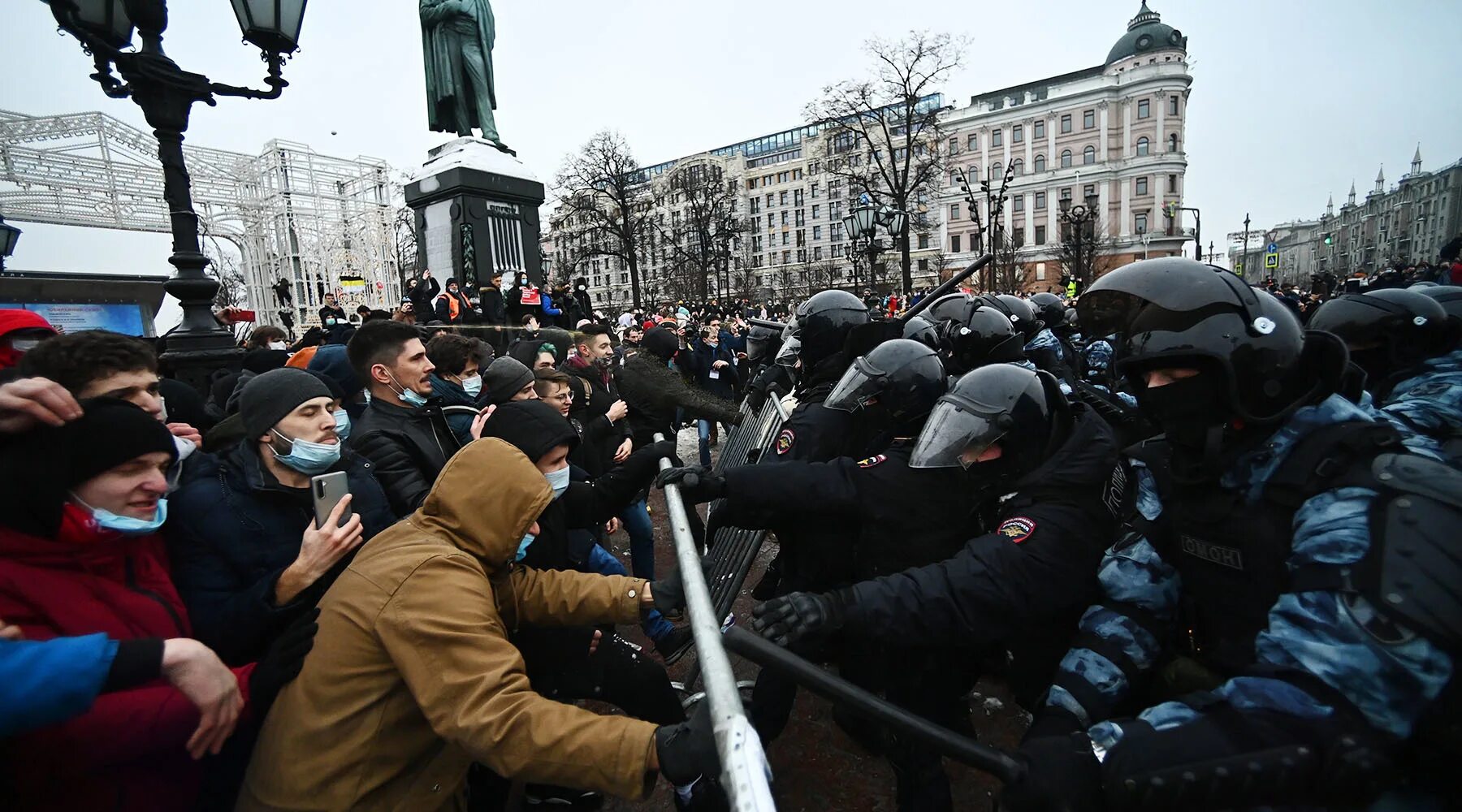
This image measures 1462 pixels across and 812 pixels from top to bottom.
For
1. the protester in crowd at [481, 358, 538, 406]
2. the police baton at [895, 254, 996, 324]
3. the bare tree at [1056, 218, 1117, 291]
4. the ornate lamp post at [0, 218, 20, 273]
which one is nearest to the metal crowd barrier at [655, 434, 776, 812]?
the protester in crowd at [481, 358, 538, 406]

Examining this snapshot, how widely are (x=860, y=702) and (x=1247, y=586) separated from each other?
40.9 inches

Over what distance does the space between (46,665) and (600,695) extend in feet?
5.58

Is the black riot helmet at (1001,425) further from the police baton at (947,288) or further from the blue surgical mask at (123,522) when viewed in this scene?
the police baton at (947,288)

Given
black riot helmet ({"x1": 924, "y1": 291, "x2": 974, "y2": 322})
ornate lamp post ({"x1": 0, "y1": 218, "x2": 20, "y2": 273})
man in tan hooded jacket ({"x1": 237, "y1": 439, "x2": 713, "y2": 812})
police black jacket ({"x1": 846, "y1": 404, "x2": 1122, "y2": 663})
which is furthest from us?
ornate lamp post ({"x1": 0, "y1": 218, "x2": 20, "y2": 273})

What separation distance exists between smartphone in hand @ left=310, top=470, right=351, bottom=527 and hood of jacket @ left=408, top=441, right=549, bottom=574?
0.37 meters

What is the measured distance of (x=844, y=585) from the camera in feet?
9.61

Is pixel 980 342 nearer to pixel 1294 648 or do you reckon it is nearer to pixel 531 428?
pixel 531 428

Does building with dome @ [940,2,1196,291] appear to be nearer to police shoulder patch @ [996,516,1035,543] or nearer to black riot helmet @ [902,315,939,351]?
black riot helmet @ [902,315,939,351]

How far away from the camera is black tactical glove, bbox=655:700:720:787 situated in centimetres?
142

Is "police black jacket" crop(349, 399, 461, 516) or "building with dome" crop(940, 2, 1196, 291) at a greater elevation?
"building with dome" crop(940, 2, 1196, 291)

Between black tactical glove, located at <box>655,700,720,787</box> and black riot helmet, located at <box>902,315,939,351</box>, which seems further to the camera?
black riot helmet, located at <box>902,315,939,351</box>

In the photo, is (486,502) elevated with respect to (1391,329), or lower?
lower

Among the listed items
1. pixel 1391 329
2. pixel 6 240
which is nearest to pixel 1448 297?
pixel 1391 329

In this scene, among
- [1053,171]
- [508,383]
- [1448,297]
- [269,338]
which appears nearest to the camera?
[1448,297]
